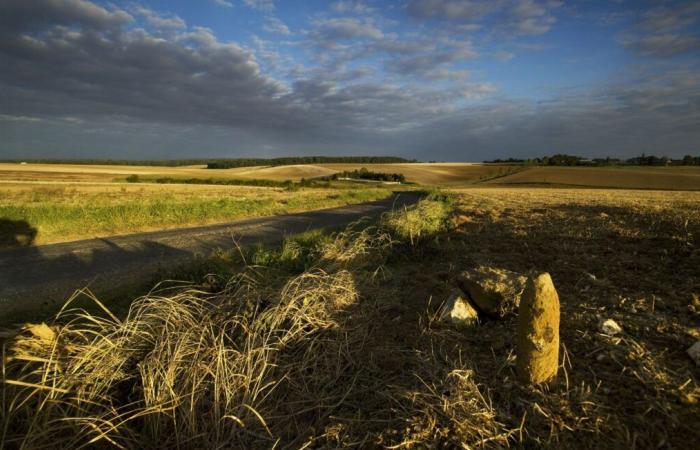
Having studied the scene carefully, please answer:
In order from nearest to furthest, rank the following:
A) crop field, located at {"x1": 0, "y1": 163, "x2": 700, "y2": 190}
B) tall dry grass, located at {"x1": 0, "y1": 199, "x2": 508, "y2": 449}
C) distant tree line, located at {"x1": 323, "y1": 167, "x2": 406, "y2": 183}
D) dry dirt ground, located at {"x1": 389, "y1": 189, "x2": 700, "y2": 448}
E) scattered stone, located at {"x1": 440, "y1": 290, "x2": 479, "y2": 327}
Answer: dry dirt ground, located at {"x1": 389, "y1": 189, "x2": 700, "y2": 448} → tall dry grass, located at {"x1": 0, "y1": 199, "x2": 508, "y2": 449} → scattered stone, located at {"x1": 440, "y1": 290, "x2": 479, "y2": 327} → crop field, located at {"x1": 0, "y1": 163, "x2": 700, "y2": 190} → distant tree line, located at {"x1": 323, "y1": 167, "x2": 406, "y2": 183}

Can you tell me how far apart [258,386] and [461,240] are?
6938 millimetres

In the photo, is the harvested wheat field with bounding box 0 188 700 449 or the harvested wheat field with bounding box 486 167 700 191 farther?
the harvested wheat field with bounding box 486 167 700 191

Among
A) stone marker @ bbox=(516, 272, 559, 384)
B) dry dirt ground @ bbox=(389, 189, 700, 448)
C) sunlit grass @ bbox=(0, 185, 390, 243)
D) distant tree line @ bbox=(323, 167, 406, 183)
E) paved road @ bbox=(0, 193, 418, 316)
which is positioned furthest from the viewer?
distant tree line @ bbox=(323, 167, 406, 183)

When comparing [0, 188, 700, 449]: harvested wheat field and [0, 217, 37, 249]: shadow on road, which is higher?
[0, 188, 700, 449]: harvested wheat field

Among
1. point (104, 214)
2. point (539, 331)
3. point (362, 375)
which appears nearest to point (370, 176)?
point (104, 214)

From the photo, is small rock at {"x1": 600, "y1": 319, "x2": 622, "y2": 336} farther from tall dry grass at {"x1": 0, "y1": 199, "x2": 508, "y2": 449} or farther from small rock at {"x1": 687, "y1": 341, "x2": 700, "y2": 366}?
tall dry grass at {"x1": 0, "y1": 199, "x2": 508, "y2": 449}

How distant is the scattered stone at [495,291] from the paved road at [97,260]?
7021mm

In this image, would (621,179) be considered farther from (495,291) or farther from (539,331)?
(539,331)

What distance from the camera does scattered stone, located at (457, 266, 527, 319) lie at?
4402 mm

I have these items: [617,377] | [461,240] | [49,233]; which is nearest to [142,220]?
[49,233]

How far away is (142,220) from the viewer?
18.1m

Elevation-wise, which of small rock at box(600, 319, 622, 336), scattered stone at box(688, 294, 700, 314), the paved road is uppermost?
scattered stone at box(688, 294, 700, 314)

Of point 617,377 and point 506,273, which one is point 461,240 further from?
point 617,377

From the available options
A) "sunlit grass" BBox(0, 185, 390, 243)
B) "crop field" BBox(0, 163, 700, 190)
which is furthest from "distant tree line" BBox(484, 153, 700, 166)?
"sunlit grass" BBox(0, 185, 390, 243)
